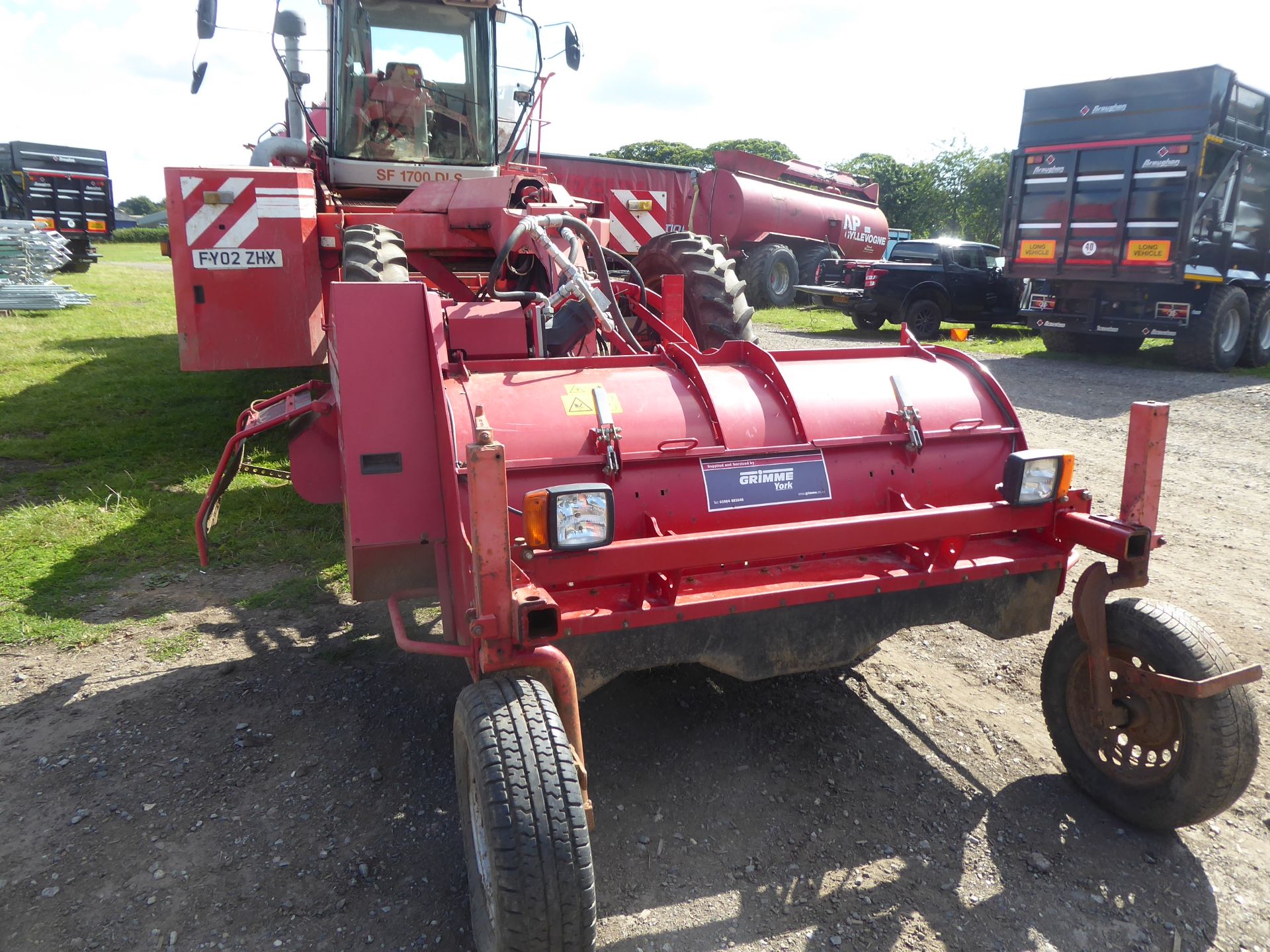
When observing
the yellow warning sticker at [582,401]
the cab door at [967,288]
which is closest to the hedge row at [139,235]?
the cab door at [967,288]

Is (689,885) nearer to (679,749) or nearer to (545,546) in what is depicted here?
(679,749)

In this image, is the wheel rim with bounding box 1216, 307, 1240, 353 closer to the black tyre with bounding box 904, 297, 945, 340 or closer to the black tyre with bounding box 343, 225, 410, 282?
the black tyre with bounding box 904, 297, 945, 340

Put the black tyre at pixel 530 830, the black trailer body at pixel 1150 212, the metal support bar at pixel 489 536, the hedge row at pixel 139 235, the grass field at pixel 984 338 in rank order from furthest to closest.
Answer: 1. the hedge row at pixel 139 235
2. the grass field at pixel 984 338
3. the black trailer body at pixel 1150 212
4. the metal support bar at pixel 489 536
5. the black tyre at pixel 530 830

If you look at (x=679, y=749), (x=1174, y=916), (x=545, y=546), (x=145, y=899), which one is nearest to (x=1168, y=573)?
(x=1174, y=916)

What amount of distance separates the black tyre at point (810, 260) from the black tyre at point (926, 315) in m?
4.37

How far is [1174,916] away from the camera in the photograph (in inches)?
94.6

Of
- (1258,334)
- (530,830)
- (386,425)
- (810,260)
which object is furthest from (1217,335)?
(530,830)

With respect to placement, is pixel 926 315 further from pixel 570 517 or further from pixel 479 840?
pixel 479 840

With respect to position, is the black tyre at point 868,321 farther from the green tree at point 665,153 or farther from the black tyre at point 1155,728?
the green tree at point 665,153

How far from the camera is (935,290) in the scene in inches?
535

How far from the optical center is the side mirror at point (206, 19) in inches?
205

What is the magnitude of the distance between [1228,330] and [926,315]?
13.0 feet

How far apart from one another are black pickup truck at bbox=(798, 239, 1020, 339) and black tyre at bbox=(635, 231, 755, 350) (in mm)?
9442

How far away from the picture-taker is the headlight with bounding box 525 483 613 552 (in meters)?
2.25
